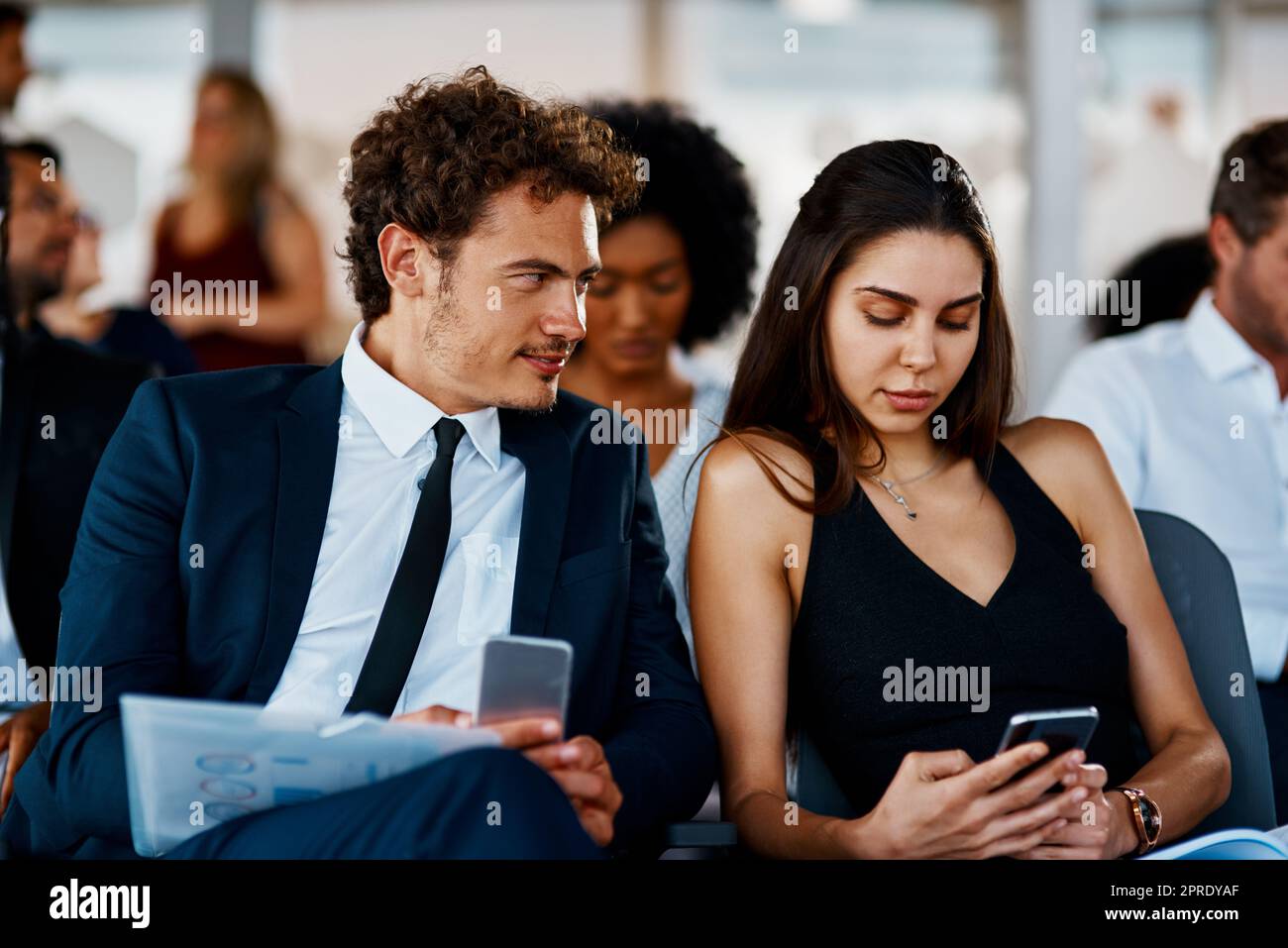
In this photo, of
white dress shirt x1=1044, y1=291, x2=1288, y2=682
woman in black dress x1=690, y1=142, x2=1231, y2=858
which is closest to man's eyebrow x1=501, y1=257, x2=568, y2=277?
woman in black dress x1=690, y1=142, x2=1231, y2=858

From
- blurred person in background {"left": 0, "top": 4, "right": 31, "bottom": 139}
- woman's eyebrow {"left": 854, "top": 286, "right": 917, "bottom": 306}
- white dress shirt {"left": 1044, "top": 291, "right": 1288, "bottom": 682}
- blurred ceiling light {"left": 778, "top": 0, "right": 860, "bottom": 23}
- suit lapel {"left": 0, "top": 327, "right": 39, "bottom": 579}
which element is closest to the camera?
woman's eyebrow {"left": 854, "top": 286, "right": 917, "bottom": 306}

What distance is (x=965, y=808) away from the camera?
192cm

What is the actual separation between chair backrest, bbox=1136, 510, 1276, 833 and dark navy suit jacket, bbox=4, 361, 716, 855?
0.89m

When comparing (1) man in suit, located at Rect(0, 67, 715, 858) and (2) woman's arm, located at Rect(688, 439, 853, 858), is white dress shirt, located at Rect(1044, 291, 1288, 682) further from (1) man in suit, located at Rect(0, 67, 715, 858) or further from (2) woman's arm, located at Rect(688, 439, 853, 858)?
(1) man in suit, located at Rect(0, 67, 715, 858)

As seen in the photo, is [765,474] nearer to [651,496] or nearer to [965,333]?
[651,496]

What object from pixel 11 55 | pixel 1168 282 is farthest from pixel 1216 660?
pixel 11 55

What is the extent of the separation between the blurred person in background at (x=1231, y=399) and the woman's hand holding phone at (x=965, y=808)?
1.23 metres

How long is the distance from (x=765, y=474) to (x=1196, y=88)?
15.8 ft

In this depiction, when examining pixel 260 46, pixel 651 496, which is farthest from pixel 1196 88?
pixel 651 496

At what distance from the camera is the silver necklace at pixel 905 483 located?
7.77 ft

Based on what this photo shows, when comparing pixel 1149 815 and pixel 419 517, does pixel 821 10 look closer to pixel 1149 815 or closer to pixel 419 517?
pixel 419 517

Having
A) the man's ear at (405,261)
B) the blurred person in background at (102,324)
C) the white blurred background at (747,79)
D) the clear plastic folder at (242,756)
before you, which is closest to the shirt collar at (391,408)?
the man's ear at (405,261)

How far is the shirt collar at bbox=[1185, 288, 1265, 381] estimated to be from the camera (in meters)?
3.16

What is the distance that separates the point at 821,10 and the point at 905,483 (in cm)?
495
